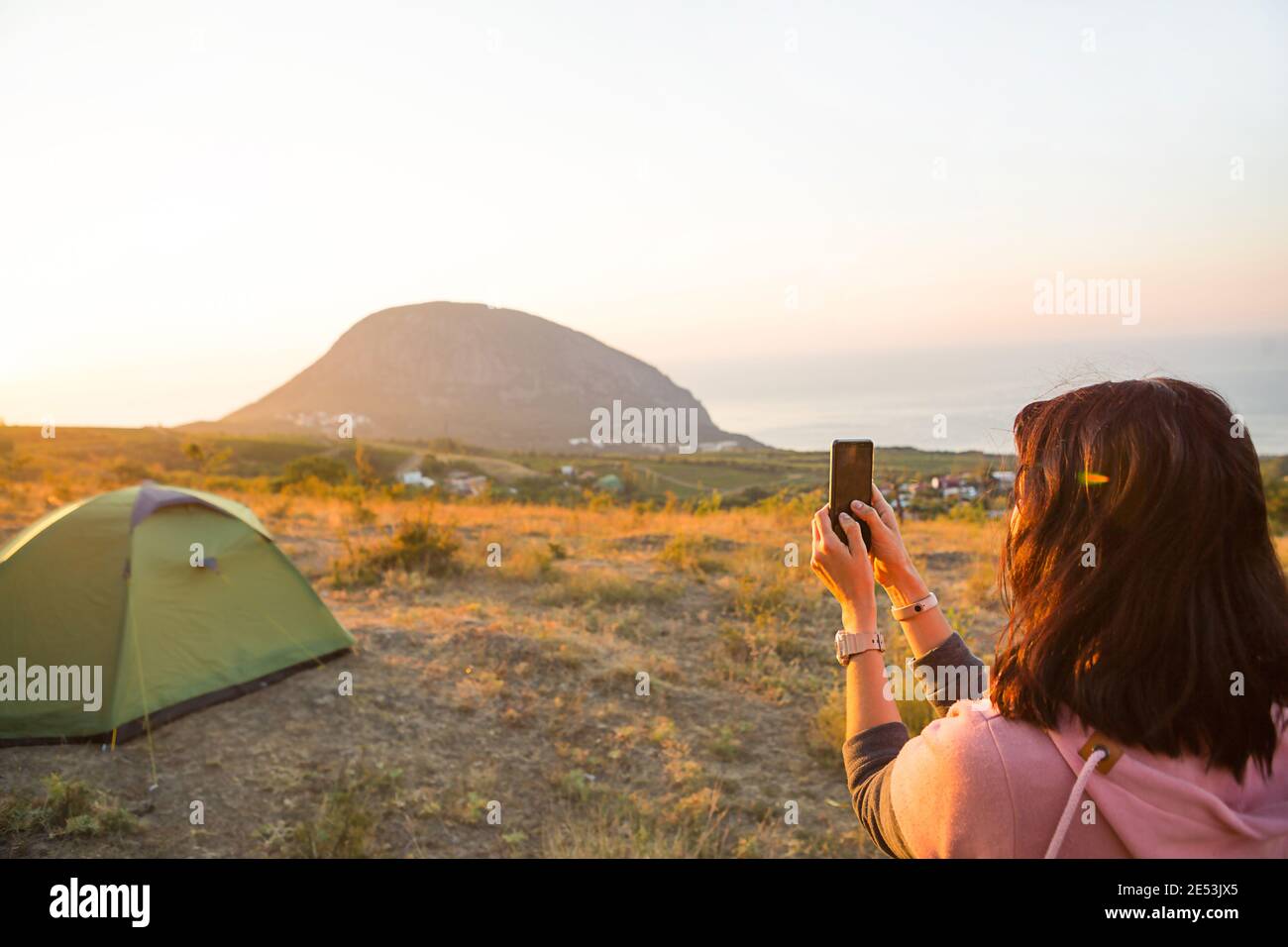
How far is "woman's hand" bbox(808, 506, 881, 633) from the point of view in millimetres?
1617

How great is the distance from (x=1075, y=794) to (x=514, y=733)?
15.1ft

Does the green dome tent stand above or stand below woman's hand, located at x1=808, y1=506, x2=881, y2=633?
below

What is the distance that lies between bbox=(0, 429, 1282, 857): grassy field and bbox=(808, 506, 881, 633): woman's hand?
2735 millimetres

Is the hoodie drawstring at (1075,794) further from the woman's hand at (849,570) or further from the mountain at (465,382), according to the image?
the mountain at (465,382)

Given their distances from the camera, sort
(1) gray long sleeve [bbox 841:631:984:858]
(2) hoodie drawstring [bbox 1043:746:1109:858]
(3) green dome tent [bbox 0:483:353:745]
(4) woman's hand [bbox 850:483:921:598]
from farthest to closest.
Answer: (3) green dome tent [bbox 0:483:353:745] < (4) woman's hand [bbox 850:483:921:598] < (1) gray long sleeve [bbox 841:631:984:858] < (2) hoodie drawstring [bbox 1043:746:1109:858]

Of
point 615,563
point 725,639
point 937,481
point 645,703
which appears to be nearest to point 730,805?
point 645,703

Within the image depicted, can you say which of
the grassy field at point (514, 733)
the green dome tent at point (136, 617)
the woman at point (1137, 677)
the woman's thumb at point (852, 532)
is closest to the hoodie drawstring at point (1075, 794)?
the woman at point (1137, 677)

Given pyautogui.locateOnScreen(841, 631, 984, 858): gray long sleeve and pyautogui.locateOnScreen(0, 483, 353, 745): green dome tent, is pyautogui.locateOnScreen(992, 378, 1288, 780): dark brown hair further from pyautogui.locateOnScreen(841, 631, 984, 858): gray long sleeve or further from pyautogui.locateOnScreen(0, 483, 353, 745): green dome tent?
pyautogui.locateOnScreen(0, 483, 353, 745): green dome tent

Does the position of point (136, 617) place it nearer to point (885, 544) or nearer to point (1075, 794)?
point (885, 544)

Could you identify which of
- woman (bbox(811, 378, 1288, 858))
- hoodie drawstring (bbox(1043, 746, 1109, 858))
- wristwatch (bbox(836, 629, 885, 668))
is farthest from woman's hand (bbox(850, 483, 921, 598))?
hoodie drawstring (bbox(1043, 746, 1109, 858))

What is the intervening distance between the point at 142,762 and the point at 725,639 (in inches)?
168

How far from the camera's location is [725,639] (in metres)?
6.94

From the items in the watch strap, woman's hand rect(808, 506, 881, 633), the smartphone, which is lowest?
the watch strap

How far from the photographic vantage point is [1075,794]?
3.76 feet
